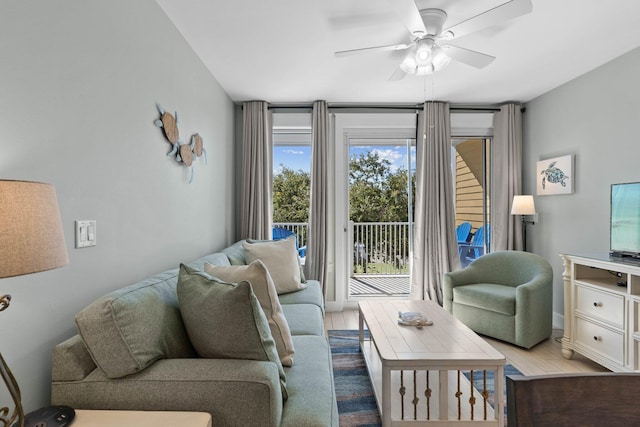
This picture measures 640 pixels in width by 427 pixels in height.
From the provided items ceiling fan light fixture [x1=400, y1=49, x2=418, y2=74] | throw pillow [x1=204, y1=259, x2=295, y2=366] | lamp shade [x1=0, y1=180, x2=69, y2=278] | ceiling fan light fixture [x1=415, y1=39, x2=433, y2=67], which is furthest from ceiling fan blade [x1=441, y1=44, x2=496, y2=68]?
lamp shade [x1=0, y1=180, x2=69, y2=278]

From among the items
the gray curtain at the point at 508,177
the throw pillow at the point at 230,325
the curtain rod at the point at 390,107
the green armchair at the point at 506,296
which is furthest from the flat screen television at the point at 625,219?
the throw pillow at the point at 230,325

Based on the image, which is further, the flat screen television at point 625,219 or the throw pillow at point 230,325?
the flat screen television at point 625,219

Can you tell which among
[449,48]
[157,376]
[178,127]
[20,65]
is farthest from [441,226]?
[20,65]

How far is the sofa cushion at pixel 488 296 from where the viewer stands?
10.3 feet

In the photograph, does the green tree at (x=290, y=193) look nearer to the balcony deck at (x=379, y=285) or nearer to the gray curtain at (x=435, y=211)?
the balcony deck at (x=379, y=285)

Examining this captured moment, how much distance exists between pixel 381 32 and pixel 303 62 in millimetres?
778

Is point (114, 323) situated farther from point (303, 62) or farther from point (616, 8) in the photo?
point (616, 8)

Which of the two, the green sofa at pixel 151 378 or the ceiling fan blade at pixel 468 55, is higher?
the ceiling fan blade at pixel 468 55

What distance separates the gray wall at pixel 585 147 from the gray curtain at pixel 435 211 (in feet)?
3.16

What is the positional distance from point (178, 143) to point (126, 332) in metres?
1.57

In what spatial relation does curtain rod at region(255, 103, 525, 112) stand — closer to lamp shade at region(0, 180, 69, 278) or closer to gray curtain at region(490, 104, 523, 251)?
gray curtain at region(490, 104, 523, 251)

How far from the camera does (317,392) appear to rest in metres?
1.39

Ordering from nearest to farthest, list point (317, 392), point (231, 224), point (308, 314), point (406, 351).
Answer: point (317, 392), point (406, 351), point (308, 314), point (231, 224)

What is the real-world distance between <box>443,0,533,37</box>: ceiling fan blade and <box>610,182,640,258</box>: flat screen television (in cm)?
163
